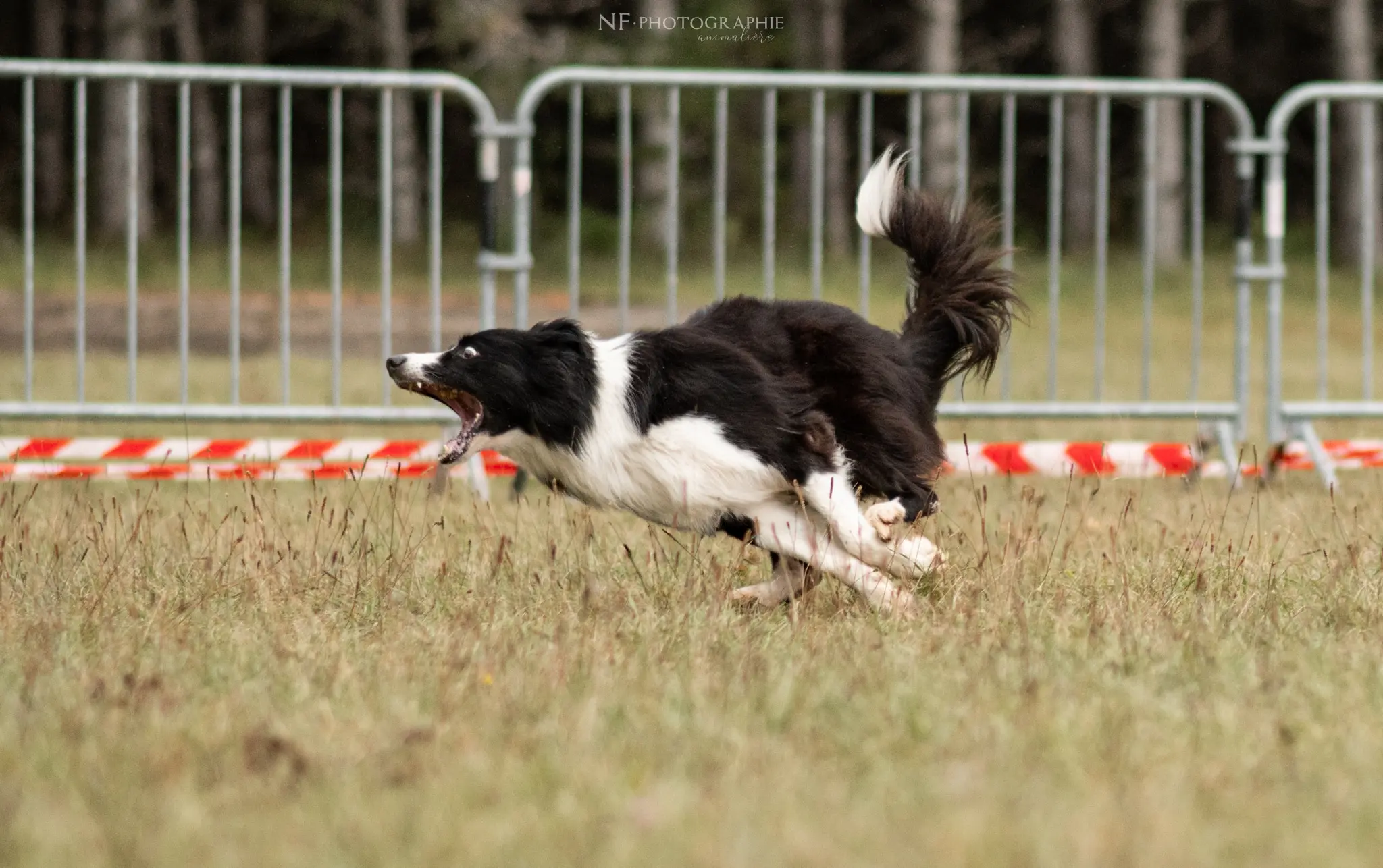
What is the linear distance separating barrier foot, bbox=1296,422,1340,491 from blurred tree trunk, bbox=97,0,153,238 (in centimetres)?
1668

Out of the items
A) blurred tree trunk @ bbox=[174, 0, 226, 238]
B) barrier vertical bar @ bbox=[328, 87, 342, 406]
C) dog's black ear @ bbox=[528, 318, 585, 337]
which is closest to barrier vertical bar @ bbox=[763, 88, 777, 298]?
barrier vertical bar @ bbox=[328, 87, 342, 406]

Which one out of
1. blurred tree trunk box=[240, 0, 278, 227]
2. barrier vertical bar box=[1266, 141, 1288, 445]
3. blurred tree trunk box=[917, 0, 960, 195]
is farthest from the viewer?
blurred tree trunk box=[240, 0, 278, 227]

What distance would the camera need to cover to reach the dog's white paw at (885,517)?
186 inches

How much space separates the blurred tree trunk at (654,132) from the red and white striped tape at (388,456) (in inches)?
471

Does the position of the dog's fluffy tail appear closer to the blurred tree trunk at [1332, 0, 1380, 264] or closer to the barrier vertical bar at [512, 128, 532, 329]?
the barrier vertical bar at [512, 128, 532, 329]

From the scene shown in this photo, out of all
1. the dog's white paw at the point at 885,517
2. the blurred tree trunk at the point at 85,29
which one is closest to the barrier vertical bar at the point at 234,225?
the dog's white paw at the point at 885,517

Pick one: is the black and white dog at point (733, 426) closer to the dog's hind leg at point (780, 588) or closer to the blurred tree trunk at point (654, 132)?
the dog's hind leg at point (780, 588)

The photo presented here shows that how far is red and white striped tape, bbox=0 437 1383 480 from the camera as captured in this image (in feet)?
21.6

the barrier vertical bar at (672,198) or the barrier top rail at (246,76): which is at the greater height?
the barrier top rail at (246,76)

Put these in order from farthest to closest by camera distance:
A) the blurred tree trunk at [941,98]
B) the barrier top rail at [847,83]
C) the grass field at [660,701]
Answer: the blurred tree trunk at [941,98] → the barrier top rail at [847,83] → the grass field at [660,701]

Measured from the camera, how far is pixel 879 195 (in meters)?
5.36

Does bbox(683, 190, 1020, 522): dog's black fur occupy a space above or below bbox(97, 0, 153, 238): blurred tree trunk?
below

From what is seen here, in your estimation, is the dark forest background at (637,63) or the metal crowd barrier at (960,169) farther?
the dark forest background at (637,63)

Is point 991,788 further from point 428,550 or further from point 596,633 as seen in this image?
point 428,550
